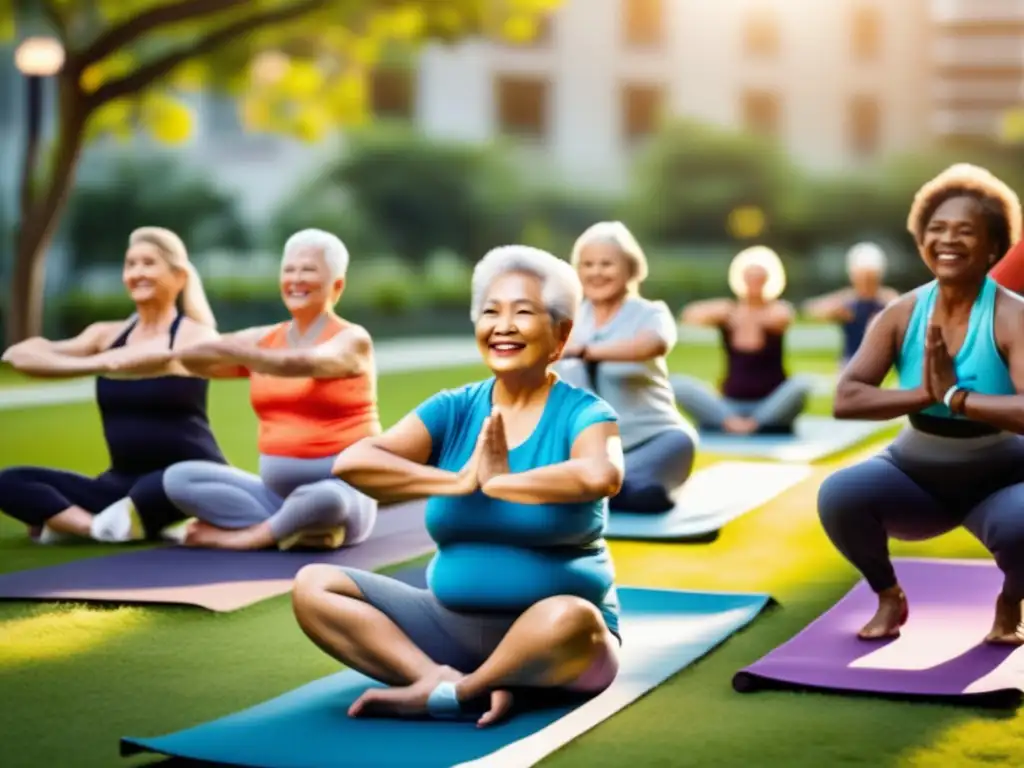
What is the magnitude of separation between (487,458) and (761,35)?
48.6 m

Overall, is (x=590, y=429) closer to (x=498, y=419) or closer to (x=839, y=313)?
(x=498, y=419)

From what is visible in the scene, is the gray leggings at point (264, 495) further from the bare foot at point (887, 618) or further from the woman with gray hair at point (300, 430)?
the bare foot at point (887, 618)

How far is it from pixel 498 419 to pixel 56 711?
1562 millimetres

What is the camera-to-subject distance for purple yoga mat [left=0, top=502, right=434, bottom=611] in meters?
6.22

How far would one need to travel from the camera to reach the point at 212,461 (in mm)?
7641

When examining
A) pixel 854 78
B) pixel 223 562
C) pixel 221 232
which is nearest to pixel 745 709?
pixel 223 562

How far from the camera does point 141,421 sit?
24.9 ft

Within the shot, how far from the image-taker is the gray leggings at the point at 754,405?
39.6 ft

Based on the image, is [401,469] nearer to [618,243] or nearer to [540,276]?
[540,276]

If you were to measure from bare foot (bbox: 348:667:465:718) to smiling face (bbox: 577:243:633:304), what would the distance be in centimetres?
385

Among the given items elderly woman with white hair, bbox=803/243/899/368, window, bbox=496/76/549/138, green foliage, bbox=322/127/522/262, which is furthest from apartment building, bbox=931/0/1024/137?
elderly woman with white hair, bbox=803/243/899/368

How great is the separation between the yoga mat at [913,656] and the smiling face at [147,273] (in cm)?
332

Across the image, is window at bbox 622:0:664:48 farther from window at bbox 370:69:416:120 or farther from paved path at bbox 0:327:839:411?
paved path at bbox 0:327:839:411

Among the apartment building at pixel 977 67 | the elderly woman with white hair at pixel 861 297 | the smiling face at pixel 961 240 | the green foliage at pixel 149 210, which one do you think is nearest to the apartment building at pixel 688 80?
the green foliage at pixel 149 210
